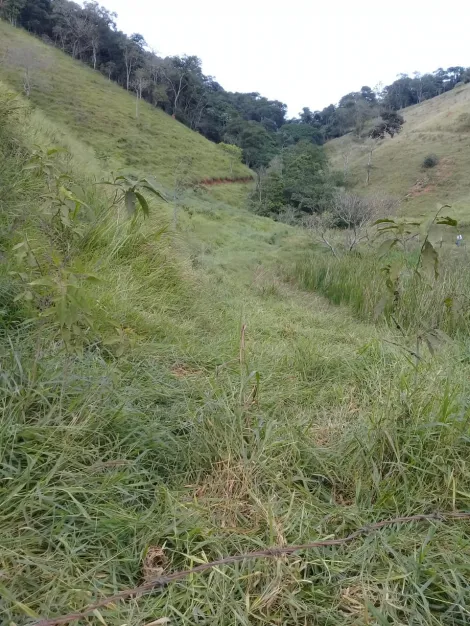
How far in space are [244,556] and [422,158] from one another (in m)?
38.6

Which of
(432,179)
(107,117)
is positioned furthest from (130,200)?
(432,179)

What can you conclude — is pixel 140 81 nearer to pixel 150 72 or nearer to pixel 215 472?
pixel 150 72

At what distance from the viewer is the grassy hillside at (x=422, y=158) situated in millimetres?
29062

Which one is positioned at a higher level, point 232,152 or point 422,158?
point 422,158

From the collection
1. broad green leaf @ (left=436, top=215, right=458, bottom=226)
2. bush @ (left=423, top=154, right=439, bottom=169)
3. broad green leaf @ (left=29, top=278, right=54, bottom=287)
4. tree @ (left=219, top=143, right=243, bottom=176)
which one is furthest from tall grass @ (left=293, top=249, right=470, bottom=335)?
tree @ (left=219, top=143, right=243, bottom=176)

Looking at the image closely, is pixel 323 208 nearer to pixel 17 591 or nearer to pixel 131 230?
pixel 131 230

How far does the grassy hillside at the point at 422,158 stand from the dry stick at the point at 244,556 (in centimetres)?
2248

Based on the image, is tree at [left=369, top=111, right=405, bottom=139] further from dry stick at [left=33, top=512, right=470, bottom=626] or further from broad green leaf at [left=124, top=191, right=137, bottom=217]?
dry stick at [left=33, top=512, right=470, bottom=626]

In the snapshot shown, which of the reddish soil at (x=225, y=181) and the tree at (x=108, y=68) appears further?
the tree at (x=108, y=68)

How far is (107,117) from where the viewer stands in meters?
27.9

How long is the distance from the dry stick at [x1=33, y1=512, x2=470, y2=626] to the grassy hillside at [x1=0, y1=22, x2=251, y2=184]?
19850mm

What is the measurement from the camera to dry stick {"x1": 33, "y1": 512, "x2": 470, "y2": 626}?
1028 mm

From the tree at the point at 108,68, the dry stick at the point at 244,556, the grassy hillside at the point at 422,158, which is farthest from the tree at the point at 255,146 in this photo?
the dry stick at the point at 244,556

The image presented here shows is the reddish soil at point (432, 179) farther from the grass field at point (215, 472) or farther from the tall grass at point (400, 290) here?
the grass field at point (215, 472)
